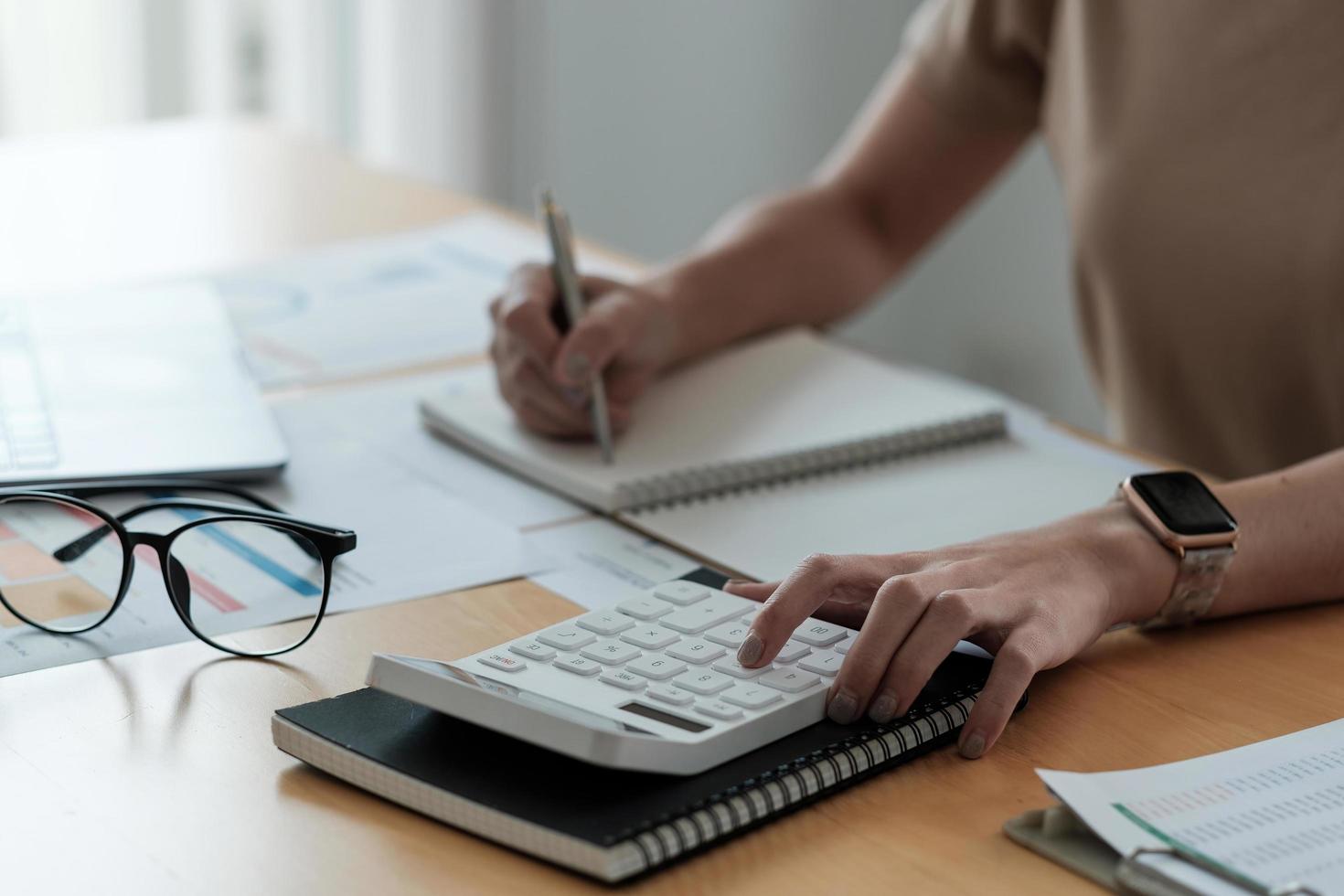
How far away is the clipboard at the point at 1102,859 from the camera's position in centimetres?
51

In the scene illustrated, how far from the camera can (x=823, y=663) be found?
0.62 metres

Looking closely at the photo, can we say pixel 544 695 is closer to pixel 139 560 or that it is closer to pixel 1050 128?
pixel 139 560

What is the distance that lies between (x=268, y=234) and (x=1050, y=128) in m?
0.70

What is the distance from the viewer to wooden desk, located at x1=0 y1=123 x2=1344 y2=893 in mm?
525

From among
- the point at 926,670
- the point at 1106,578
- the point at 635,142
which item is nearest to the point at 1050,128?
the point at 1106,578

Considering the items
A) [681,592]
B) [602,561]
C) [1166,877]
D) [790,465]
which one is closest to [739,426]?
[790,465]

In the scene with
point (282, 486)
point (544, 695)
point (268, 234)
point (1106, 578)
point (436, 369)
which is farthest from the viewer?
point (268, 234)

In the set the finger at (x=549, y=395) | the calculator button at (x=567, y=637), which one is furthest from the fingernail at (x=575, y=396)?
the calculator button at (x=567, y=637)

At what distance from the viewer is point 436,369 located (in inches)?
44.3

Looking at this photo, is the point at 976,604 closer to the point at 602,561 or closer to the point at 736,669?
the point at 736,669

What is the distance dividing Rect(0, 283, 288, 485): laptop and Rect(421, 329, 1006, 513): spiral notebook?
0.14 m

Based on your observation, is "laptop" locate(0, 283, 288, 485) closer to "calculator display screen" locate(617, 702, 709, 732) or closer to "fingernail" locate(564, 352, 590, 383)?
"fingernail" locate(564, 352, 590, 383)

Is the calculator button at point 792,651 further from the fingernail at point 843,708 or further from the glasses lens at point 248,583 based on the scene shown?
the glasses lens at point 248,583

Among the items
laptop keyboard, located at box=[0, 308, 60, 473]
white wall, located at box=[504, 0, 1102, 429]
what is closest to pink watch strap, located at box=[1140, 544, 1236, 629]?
laptop keyboard, located at box=[0, 308, 60, 473]
